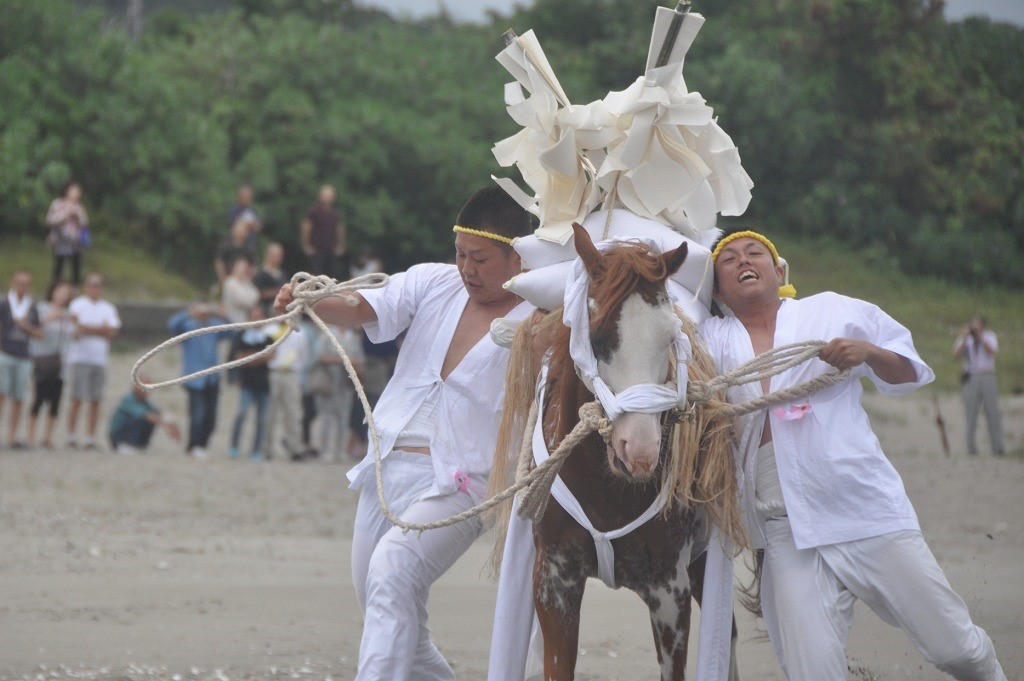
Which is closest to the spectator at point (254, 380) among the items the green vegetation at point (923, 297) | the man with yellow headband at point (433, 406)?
the man with yellow headband at point (433, 406)

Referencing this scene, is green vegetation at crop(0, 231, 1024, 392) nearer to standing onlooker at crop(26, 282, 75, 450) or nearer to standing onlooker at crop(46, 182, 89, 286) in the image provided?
standing onlooker at crop(46, 182, 89, 286)

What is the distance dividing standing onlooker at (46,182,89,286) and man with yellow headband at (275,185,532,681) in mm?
13933


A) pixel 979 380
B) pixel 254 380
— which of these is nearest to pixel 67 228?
pixel 254 380

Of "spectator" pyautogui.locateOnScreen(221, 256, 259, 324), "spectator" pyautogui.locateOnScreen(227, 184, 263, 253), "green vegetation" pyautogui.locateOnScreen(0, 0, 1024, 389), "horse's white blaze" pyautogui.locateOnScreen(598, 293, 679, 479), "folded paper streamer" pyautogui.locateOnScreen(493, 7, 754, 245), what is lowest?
"horse's white blaze" pyautogui.locateOnScreen(598, 293, 679, 479)

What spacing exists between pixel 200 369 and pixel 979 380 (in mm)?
9220

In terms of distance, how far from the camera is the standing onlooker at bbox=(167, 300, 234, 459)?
45.4ft

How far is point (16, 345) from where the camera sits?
13.7 meters

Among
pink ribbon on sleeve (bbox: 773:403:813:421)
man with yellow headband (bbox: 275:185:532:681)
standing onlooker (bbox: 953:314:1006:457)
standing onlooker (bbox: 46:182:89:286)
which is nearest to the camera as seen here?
pink ribbon on sleeve (bbox: 773:403:813:421)

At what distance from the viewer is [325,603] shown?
314 inches

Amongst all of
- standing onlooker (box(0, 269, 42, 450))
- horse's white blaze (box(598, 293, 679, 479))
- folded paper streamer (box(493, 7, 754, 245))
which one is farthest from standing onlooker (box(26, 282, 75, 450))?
horse's white blaze (box(598, 293, 679, 479))

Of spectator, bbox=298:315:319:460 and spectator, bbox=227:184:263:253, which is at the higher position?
spectator, bbox=227:184:263:253

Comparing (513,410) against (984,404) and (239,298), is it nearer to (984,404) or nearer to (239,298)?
(239,298)

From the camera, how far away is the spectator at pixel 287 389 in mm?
13953

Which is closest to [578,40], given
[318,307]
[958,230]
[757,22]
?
[757,22]
